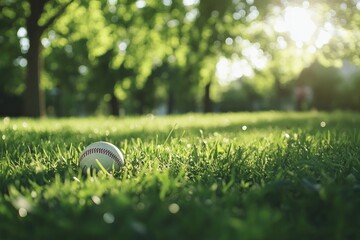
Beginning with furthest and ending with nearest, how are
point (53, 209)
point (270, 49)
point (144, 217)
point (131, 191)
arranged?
1. point (270, 49)
2. point (131, 191)
3. point (53, 209)
4. point (144, 217)

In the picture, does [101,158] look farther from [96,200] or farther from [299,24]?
[299,24]

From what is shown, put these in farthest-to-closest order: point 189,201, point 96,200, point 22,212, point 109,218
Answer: point 189,201, point 96,200, point 22,212, point 109,218

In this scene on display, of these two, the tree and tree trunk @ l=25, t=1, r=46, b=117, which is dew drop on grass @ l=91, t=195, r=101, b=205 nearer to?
the tree

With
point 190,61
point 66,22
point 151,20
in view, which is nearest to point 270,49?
point 190,61

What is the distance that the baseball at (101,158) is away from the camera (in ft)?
12.7

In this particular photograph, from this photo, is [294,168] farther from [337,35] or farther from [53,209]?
[337,35]

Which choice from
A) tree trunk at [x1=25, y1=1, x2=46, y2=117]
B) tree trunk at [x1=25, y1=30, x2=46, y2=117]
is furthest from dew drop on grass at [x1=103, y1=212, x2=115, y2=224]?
tree trunk at [x1=25, y1=30, x2=46, y2=117]

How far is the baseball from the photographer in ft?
12.7

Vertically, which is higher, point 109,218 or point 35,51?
point 35,51

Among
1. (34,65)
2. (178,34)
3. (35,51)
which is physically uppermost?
(178,34)

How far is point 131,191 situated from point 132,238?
2.66 feet

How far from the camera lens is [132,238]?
2.06m

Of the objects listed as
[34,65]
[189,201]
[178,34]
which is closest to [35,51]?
[34,65]

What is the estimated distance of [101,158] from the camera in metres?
3.87
